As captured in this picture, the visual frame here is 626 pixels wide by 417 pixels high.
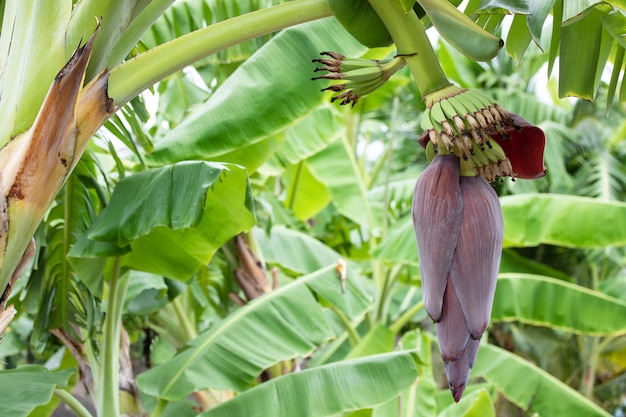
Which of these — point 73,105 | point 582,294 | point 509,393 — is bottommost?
point 509,393

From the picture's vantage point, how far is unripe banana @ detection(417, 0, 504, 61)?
1.76 feet

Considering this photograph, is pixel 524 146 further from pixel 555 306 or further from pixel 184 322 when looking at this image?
pixel 555 306

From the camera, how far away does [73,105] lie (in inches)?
22.6

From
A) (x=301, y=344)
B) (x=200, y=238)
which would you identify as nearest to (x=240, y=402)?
(x=301, y=344)

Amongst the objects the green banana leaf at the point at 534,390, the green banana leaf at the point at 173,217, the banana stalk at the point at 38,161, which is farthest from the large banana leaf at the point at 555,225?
the banana stalk at the point at 38,161

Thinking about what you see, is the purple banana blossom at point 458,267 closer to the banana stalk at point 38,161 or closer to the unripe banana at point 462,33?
the unripe banana at point 462,33

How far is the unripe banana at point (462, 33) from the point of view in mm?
538

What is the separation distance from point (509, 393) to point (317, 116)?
1043 mm

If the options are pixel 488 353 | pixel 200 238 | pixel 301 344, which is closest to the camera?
pixel 200 238

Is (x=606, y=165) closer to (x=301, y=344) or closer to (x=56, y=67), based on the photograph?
(x=301, y=344)

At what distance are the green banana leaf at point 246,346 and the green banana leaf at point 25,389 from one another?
0.24m

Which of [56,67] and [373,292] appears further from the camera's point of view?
[373,292]

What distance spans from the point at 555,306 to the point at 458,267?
1726mm

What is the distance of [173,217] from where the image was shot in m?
1.07
